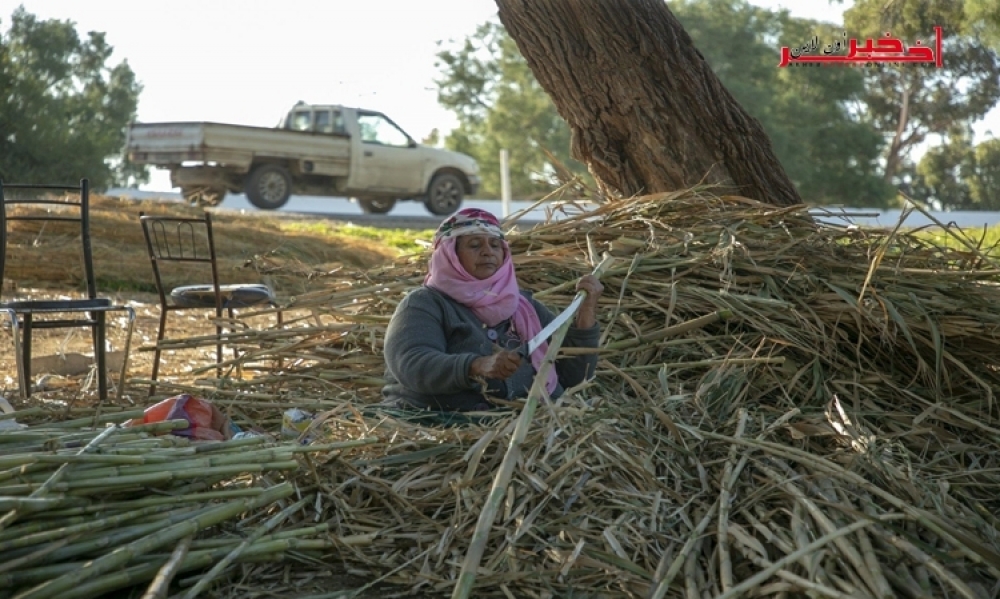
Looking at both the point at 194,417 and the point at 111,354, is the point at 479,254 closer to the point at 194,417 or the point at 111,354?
the point at 194,417

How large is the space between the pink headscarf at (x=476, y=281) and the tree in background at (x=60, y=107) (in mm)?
15939

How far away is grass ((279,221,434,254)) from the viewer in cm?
1168

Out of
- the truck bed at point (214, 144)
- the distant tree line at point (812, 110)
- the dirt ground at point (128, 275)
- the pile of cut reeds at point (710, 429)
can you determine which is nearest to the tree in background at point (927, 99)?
the distant tree line at point (812, 110)

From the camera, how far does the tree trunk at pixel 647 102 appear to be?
5371 millimetres

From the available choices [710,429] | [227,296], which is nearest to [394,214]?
[227,296]

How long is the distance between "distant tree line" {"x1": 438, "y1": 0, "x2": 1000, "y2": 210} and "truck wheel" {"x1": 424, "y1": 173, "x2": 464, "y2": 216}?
7.66 metres

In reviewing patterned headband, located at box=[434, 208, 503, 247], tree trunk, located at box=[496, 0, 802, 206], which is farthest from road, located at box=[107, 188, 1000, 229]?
patterned headband, located at box=[434, 208, 503, 247]

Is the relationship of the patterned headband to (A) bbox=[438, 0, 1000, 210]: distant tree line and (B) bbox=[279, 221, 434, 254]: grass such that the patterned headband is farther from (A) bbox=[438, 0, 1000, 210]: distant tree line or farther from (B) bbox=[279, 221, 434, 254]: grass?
(A) bbox=[438, 0, 1000, 210]: distant tree line

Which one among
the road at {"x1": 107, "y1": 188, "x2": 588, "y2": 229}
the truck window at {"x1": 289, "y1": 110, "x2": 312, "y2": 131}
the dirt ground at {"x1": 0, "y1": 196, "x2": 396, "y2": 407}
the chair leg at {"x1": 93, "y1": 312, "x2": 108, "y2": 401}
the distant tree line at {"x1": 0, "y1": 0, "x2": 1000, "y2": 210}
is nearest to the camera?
the chair leg at {"x1": 93, "y1": 312, "x2": 108, "y2": 401}

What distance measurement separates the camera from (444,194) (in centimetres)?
1964

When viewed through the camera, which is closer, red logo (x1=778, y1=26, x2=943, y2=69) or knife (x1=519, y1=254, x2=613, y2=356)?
knife (x1=519, y1=254, x2=613, y2=356)

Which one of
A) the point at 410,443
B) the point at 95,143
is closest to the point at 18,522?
the point at 410,443

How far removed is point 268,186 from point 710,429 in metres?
15.3

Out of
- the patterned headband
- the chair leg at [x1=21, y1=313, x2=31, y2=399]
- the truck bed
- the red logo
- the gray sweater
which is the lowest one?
the chair leg at [x1=21, y1=313, x2=31, y2=399]
